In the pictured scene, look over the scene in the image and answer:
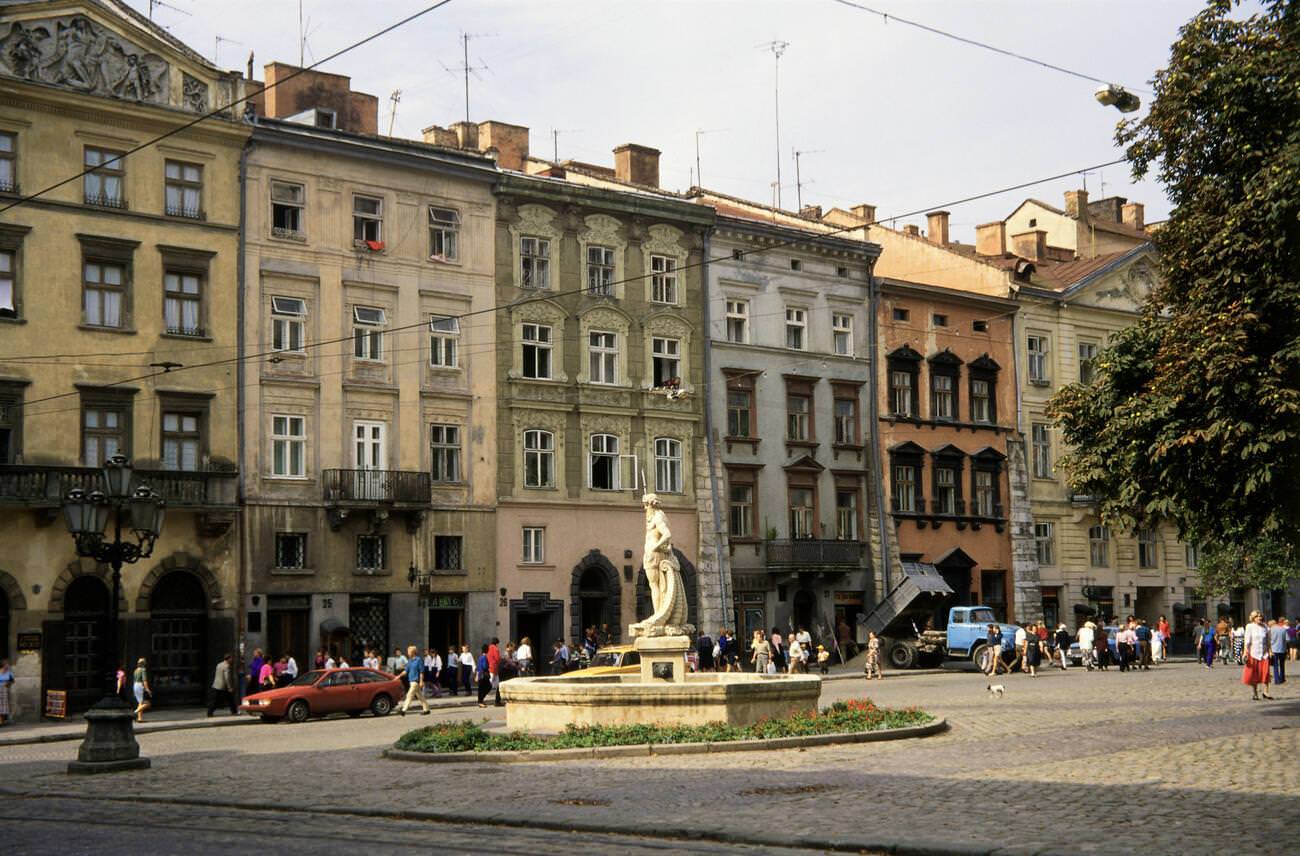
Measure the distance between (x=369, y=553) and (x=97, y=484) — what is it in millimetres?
→ 8171

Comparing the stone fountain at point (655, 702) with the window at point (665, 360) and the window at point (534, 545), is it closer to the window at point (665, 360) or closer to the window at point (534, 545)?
the window at point (534, 545)

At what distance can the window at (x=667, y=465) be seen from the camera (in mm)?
51406

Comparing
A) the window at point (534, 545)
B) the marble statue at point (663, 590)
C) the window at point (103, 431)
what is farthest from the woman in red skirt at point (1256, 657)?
the window at point (103, 431)

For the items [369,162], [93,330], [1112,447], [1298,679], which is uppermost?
[369,162]

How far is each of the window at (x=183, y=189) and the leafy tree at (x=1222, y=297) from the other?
980 inches

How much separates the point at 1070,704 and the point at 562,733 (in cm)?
1317

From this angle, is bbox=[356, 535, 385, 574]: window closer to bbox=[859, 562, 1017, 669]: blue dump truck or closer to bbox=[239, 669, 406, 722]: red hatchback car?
bbox=[239, 669, 406, 722]: red hatchback car

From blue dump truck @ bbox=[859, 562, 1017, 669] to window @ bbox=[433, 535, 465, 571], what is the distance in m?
15.4

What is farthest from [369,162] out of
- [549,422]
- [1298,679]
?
[1298,679]

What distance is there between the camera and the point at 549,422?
161 feet

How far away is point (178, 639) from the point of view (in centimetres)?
4134

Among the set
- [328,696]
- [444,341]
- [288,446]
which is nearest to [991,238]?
[444,341]

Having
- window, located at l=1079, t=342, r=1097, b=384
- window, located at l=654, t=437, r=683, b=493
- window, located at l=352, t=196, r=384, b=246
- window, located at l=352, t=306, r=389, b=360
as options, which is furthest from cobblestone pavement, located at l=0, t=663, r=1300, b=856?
window, located at l=1079, t=342, r=1097, b=384

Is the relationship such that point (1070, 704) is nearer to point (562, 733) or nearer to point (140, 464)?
point (562, 733)
